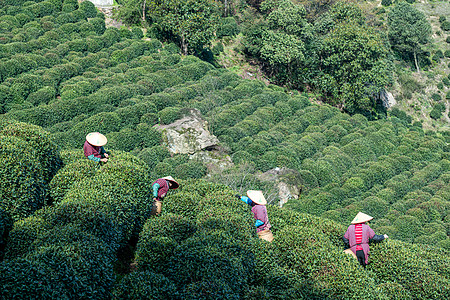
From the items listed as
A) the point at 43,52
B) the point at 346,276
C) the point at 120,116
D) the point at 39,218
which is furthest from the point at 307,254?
the point at 43,52

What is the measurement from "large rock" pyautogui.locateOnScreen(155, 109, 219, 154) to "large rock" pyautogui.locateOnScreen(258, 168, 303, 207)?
10.5 ft

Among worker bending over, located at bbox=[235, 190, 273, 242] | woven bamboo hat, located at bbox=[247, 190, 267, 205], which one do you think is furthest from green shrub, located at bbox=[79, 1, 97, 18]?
worker bending over, located at bbox=[235, 190, 273, 242]

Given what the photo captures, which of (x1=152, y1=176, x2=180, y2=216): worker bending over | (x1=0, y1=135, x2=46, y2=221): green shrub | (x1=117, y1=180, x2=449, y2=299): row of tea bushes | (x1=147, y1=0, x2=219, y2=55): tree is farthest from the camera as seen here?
(x1=147, y1=0, x2=219, y2=55): tree

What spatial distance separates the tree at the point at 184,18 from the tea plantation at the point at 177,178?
1.40 meters

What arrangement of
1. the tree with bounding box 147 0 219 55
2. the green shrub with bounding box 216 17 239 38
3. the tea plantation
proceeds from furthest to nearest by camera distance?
the green shrub with bounding box 216 17 239 38 → the tree with bounding box 147 0 219 55 → the tea plantation

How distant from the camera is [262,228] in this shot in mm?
8773

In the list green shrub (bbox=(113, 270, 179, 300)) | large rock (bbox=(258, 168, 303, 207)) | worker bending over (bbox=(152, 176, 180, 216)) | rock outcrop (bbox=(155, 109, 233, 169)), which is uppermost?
green shrub (bbox=(113, 270, 179, 300))

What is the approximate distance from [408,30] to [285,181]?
1421 inches

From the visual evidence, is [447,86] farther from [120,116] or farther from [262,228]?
[262,228]

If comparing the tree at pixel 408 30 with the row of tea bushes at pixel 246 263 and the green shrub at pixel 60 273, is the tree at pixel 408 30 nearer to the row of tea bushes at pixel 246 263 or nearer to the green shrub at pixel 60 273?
the row of tea bushes at pixel 246 263

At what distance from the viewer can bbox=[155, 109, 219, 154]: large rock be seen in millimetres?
19297

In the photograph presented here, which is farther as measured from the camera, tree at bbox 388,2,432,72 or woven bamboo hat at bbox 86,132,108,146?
tree at bbox 388,2,432,72

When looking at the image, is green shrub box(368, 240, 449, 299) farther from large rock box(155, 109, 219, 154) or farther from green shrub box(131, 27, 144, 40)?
green shrub box(131, 27, 144, 40)

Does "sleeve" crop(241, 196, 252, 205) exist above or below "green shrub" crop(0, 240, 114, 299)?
below
